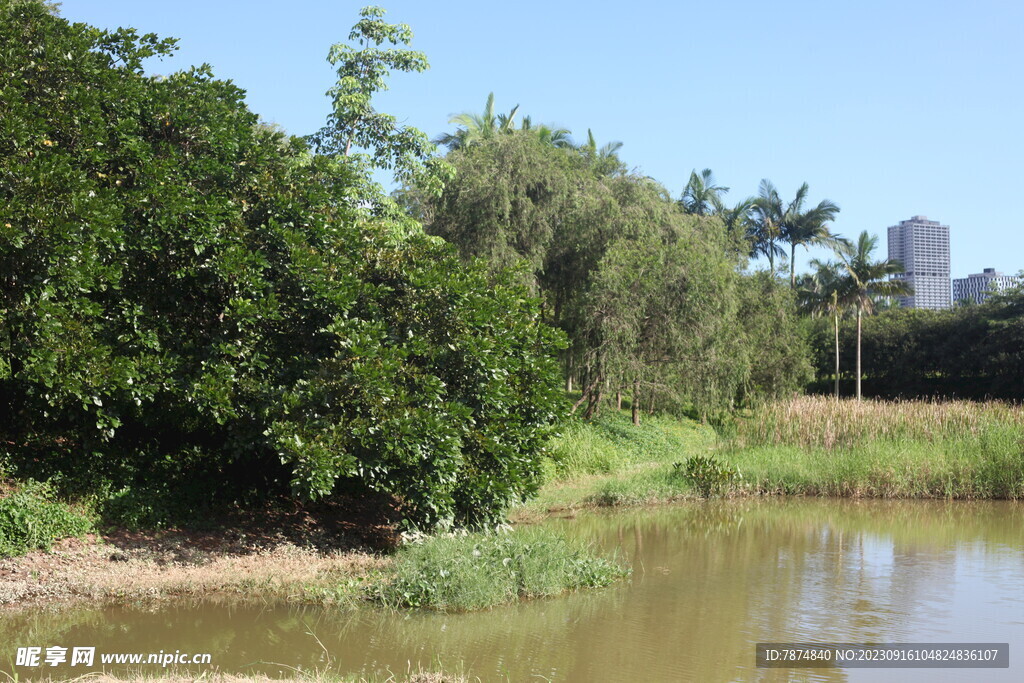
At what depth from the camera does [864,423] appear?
69.5ft

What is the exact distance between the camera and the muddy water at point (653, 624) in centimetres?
815

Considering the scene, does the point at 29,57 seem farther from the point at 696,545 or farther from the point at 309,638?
the point at 696,545

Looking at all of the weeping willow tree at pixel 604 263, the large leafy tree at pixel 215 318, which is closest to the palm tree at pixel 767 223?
the weeping willow tree at pixel 604 263

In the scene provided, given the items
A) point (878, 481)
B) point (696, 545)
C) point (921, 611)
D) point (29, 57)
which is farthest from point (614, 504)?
point (29, 57)

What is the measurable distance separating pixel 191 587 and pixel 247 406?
234 centimetres

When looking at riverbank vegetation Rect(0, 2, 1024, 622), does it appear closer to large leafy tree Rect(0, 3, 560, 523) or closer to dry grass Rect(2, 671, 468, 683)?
large leafy tree Rect(0, 3, 560, 523)

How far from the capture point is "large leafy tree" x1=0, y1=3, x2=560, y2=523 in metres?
10.0

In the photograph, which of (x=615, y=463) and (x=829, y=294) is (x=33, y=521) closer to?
(x=615, y=463)

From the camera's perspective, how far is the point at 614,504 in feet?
58.8

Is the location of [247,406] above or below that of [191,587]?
above

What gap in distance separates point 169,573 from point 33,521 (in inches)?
67.9

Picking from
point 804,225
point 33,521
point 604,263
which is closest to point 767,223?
point 804,225

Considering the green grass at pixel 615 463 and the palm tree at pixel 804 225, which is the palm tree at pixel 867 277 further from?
the green grass at pixel 615 463

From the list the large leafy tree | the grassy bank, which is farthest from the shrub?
the large leafy tree
